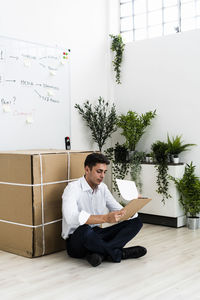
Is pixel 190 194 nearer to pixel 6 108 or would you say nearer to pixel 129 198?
pixel 129 198

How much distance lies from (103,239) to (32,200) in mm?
698

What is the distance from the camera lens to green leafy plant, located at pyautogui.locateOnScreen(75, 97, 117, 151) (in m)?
5.07

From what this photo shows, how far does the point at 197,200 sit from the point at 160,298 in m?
2.10

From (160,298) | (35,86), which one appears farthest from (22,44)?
(160,298)

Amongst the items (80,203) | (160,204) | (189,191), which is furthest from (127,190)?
(160,204)

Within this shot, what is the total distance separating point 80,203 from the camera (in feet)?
11.4

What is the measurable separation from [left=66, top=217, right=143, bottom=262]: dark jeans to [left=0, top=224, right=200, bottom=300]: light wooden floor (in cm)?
10

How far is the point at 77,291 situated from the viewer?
2689 millimetres

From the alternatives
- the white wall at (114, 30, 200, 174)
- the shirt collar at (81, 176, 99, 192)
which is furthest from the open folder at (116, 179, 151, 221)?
the white wall at (114, 30, 200, 174)

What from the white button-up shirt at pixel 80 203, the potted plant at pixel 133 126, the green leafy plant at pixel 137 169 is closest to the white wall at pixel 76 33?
the potted plant at pixel 133 126

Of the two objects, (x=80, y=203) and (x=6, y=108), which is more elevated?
(x=6, y=108)

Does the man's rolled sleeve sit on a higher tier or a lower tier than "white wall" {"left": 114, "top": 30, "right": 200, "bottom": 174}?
lower

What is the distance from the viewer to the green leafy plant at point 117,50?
17.6ft

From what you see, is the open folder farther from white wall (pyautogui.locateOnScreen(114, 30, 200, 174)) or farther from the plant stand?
white wall (pyautogui.locateOnScreen(114, 30, 200, 174))
